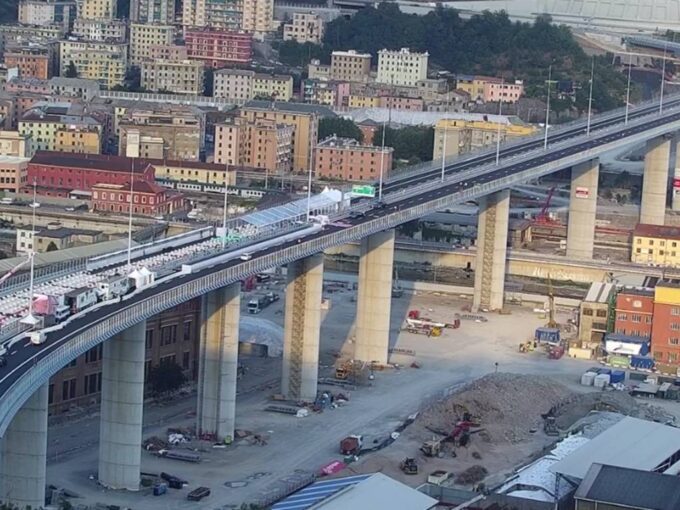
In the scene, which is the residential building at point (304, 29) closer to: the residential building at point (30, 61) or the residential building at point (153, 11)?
the residential building at point (153, 11)

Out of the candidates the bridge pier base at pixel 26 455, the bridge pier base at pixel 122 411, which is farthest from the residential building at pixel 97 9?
the bridge pier base at pixel 26 455

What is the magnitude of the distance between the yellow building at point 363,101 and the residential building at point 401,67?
341 cm

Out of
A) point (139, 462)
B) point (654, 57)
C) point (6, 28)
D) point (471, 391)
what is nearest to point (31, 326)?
point (139, 462)

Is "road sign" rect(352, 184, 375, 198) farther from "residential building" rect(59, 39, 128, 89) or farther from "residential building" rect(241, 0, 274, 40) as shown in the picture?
"residential building" rect(241, 0, 274, 40)

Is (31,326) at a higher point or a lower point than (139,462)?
higher

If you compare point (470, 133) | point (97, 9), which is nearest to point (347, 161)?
point (470, 133)

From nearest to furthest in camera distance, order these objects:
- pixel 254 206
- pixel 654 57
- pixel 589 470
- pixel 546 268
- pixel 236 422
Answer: pixel 589 470 → pixel 236 422 → pixel 546 268 → pixel 254 206 → pixel 654 57

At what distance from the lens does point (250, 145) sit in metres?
47.8

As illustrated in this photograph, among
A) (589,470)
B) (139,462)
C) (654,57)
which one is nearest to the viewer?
(589,470)

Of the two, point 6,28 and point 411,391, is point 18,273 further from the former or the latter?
point 6,28

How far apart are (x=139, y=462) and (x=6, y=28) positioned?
142 feet

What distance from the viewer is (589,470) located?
2183 cm

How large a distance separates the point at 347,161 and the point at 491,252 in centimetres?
1081

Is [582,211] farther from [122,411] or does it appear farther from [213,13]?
[213,13]
